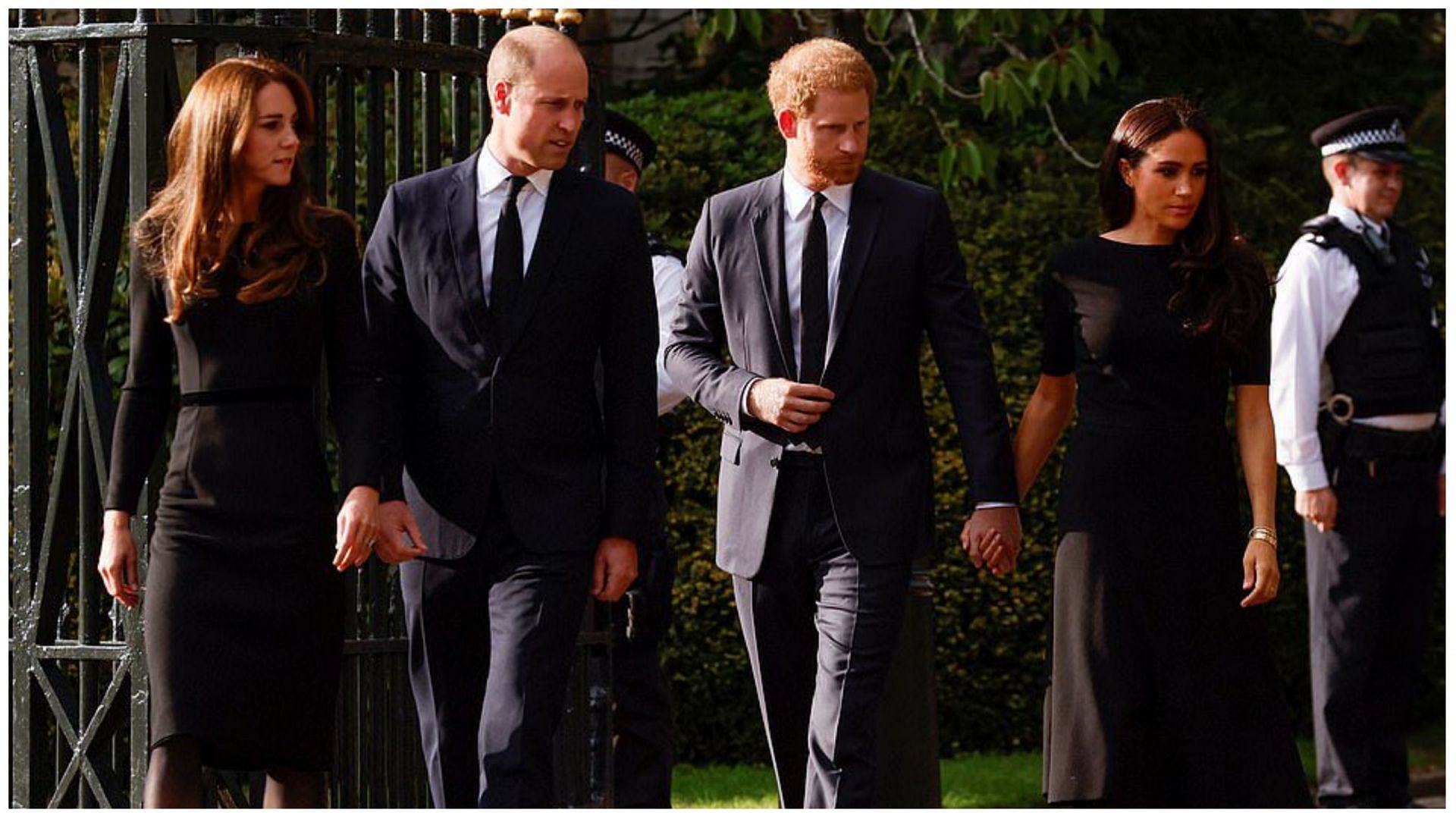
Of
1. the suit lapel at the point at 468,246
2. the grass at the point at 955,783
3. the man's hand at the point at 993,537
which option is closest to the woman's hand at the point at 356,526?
the suit lapel at the point at 468,246

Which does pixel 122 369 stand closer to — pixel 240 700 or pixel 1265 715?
pixel 240 700

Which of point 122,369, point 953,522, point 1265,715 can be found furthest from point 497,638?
point 953,522

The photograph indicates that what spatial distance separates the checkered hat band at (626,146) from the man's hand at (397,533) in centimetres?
239

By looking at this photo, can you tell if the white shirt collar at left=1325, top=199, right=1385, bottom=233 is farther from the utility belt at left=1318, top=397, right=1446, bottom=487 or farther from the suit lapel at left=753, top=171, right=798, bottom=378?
the suit lapel at left=753, top=171, right=798, bottom=378

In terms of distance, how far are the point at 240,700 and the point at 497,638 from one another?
2.04 feet

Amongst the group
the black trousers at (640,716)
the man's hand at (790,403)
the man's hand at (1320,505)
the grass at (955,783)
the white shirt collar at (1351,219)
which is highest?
the white shirt collar at (1351,219)

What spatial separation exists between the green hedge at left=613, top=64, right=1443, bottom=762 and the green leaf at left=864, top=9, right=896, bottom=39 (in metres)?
0.60

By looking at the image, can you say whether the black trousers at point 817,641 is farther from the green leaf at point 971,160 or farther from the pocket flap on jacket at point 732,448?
the green leaf at point 971,160

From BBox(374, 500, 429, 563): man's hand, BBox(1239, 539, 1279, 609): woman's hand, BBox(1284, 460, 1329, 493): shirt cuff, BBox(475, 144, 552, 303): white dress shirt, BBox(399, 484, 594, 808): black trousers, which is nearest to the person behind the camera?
BBox(399, 484, 594, 808): black trousers

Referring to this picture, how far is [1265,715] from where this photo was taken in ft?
21.3

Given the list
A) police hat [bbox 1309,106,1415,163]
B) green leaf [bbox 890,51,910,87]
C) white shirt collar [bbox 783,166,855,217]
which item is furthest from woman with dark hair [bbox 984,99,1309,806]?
green leaf [bbox 890,51,910,87]

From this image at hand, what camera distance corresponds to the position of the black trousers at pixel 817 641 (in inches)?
241

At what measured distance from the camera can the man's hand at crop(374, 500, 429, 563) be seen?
234 inches

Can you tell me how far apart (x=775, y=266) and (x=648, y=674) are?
1896mm
